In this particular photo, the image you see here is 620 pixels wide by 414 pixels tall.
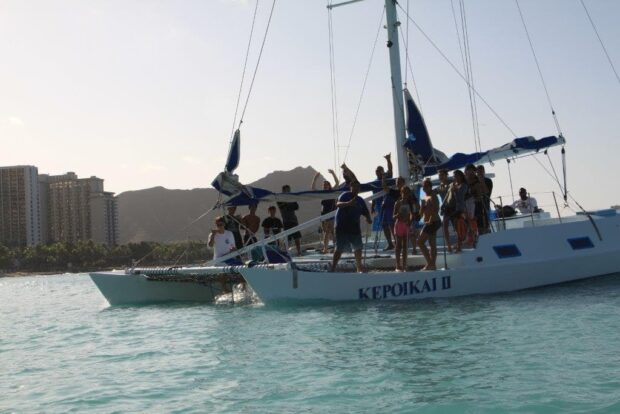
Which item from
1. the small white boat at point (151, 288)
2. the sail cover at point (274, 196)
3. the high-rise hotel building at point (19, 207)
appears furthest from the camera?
the high-rise hotel building at point (19, 207)

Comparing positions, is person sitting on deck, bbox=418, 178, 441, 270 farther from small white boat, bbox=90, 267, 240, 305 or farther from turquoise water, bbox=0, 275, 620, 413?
small white boat, bbox=90, 267, 240, 305

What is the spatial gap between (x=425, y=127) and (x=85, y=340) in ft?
30.3

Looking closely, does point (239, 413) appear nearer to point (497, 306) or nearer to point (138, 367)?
point (138, 367)

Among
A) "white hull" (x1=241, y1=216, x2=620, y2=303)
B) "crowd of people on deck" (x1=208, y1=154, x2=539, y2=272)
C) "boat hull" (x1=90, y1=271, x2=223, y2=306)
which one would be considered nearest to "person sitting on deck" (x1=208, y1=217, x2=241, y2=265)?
"crowd of people on deck" (x1=208, y1=154, x2=539, y2=272)

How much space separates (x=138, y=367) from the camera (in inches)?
293

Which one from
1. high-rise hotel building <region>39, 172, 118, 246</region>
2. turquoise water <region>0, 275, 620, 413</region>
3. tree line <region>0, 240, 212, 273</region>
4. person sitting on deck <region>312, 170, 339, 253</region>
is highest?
high-rise hotel building <region>39, 172, 118, 246</region>

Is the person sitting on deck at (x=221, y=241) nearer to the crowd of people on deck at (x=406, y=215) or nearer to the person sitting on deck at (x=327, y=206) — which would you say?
the crowd of people on deck at (x=406, y=215)

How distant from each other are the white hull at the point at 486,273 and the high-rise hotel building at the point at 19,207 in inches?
5317

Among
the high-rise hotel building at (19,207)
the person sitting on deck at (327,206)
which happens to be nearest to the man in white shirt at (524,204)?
the person sitting on deck at (327,206)

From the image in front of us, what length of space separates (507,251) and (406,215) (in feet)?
7.34

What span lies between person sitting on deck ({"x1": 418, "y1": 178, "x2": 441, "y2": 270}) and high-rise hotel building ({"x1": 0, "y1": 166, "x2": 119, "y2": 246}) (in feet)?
444

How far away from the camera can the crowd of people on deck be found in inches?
484

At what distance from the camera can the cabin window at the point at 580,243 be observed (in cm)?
1370

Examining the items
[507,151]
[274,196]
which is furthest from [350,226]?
[507,151]
